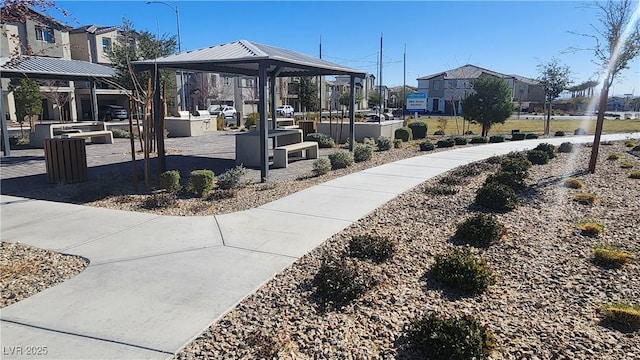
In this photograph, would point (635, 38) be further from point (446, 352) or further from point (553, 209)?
point (446, 352)

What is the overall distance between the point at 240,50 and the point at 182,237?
20.9 feet

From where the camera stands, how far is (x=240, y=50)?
36.0 feet

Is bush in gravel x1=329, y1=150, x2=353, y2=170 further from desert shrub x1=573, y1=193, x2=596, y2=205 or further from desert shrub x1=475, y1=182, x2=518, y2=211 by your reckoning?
desert shrub x1=573, y1=193, x2=596, y2=205

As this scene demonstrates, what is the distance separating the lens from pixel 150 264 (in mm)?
5125

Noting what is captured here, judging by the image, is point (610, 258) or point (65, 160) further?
point (65, 160)

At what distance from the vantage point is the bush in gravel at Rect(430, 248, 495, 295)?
181 inches

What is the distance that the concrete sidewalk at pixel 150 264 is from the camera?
3.59 m

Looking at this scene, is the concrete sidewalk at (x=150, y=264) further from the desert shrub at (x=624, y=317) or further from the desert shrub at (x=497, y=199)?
the desert shrub at (x=624, y=317)

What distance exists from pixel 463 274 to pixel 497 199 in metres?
3.47

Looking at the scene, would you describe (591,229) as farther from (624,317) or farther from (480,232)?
(624,317)

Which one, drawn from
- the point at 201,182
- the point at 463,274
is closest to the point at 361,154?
the point at 201,182

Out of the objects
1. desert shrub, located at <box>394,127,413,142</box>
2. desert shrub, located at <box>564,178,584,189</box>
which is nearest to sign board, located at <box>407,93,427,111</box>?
desert shrub, located at <box>394,127,413,142</box>

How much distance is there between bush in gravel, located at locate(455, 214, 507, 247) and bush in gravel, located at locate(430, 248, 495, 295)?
45.9 inches

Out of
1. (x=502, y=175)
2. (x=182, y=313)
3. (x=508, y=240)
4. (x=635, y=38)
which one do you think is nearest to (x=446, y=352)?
(x=182, y=313)
